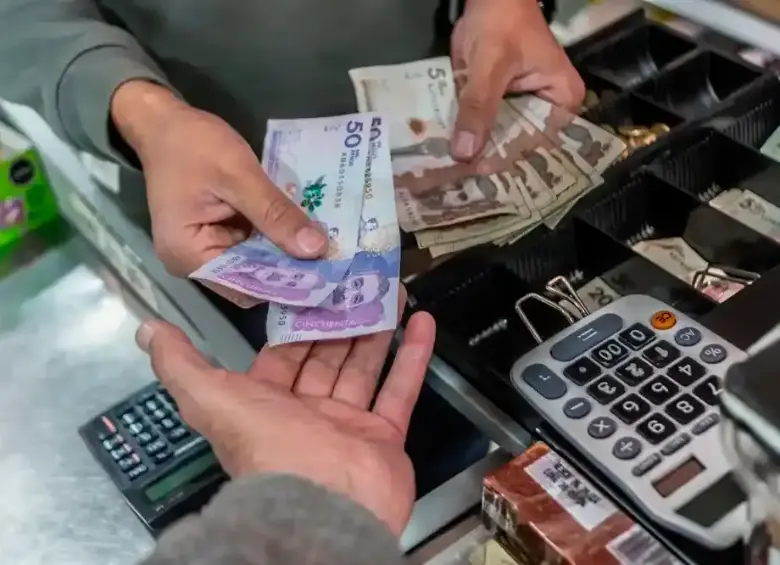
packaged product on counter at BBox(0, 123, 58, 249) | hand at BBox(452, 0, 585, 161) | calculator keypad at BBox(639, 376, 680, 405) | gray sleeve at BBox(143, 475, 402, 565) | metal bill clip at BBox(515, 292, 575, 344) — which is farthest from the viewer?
packaged product on counter at BBox(0, 123, 58, 249)

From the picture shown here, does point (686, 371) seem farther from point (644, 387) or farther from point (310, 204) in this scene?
point (310, 204)

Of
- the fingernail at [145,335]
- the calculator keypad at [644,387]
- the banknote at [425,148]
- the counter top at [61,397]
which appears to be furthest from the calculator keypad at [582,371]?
the counter top at [61,397]

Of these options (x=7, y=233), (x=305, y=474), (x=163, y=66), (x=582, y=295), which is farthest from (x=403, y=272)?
(x=7, y=233)

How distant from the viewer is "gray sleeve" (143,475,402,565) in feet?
1.73

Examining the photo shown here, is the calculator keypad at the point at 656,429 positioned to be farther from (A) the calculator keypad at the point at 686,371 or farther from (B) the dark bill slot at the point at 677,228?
(B) the dark bill slot at the point at 677,228

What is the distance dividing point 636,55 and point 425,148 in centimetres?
25

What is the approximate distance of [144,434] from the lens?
2.98ft

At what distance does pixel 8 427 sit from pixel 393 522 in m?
0.53

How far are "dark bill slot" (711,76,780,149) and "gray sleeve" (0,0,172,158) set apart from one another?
534mm

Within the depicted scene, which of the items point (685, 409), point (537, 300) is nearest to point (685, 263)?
point (537, 300)

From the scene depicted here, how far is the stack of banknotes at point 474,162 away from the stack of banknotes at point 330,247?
0.11 ft

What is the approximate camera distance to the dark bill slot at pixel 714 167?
2.79ft

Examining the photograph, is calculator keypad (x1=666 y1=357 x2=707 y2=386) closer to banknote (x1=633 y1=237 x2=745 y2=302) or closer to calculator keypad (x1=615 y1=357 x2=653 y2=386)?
calculator keypad (x1=615 y1=357 x2=653 y2=386)

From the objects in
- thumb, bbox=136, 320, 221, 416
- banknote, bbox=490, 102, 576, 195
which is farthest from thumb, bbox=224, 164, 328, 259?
banknote, bbox=490, 102, 576, 195
